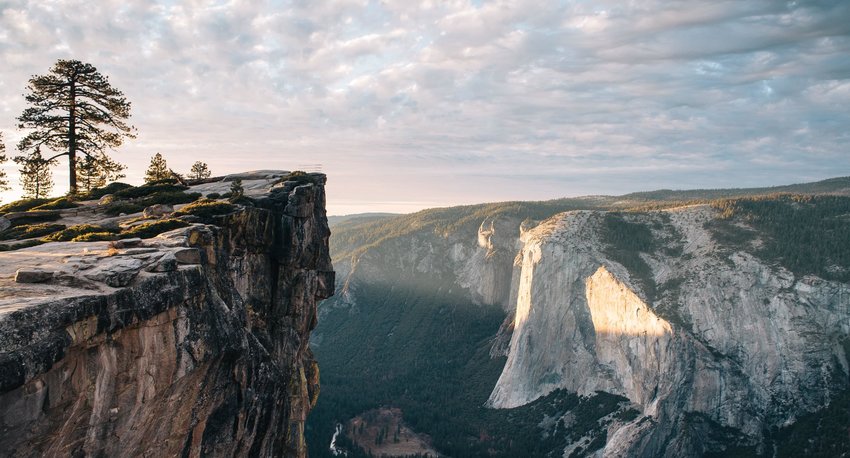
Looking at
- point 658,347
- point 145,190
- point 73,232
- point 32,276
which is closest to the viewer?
point 32,276

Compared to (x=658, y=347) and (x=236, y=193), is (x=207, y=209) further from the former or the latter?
(x=658, y=347)

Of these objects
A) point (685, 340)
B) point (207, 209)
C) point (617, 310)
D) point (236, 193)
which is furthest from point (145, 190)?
point (617, 310)

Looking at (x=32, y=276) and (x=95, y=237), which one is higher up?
(x=95, y=237)

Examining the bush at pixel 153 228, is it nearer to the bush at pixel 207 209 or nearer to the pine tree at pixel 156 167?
the bush at pixel 207 209

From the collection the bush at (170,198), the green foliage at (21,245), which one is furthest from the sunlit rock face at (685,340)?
the green foliage at (21,245)

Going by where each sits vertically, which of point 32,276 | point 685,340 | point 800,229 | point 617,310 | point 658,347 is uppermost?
point 32,276

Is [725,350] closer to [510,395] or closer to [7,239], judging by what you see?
[510,395]

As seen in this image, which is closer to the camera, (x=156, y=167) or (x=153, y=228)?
(x=153, y=228)

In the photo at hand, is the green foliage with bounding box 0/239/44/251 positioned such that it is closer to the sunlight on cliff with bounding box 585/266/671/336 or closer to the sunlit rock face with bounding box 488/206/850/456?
the sunlit rock face with bounding box 488/206/850/456

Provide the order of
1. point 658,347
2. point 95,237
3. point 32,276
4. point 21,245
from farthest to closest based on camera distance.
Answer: point 658,347
point 95,237
point 21,245
point 32,276

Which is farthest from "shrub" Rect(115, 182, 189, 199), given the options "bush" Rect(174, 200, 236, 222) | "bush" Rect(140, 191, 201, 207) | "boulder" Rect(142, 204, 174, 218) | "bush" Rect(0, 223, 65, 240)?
"bush" Rect(174, 200, 236, 222)
